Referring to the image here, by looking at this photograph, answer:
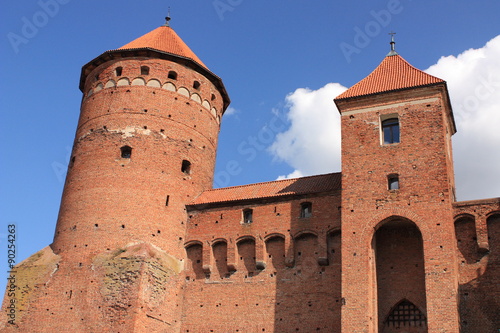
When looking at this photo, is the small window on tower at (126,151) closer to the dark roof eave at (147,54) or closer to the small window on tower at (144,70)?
the small window on tower at (144,70)

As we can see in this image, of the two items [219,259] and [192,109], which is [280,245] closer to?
[219,259]

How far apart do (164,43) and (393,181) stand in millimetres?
11098

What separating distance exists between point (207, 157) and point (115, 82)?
449 cm

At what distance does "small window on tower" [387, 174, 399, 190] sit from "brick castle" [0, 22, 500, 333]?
44mm

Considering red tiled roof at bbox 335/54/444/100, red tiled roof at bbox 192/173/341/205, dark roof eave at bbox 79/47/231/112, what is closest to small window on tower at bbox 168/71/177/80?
dark roof eave at bbox 79/47/231/112

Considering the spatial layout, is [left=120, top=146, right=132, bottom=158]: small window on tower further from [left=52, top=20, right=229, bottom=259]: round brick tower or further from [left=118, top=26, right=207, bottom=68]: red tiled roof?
[left=118, top=26, right=207, bottom=68]: red tiled roof

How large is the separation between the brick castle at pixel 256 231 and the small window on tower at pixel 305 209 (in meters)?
0.07

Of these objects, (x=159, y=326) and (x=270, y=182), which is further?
(x=270, y=182)

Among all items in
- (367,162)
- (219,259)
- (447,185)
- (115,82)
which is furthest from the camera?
(115,82)

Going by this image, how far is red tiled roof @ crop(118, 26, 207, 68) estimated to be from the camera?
23672 millimetres

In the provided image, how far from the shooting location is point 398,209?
58.4 feet

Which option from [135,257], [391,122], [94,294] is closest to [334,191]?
[391,122]

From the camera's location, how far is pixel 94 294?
19.0 meters

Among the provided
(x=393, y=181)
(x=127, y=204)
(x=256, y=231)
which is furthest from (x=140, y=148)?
(x=393, y=181)
